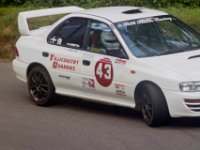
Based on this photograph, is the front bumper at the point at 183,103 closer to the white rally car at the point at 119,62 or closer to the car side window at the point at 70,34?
the white rally car at the point at 119,62

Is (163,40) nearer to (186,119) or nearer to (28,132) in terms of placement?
(186,119)

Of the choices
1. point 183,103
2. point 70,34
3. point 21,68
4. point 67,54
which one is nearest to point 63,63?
point 67,54

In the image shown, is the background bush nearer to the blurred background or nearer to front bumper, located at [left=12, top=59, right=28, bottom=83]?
the blurred background

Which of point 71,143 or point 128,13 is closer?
point 71,143

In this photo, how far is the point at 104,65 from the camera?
1039 cm

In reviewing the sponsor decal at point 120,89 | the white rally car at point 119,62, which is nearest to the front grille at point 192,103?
the white rally car at point 119,62

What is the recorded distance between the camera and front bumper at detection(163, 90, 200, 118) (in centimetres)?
943

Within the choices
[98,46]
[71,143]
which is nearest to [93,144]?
[71,143]

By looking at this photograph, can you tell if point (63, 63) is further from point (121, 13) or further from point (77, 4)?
point (77, 4)

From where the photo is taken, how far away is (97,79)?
A: 10492mm

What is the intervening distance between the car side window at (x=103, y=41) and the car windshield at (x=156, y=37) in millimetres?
137

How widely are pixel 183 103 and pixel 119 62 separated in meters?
1.19

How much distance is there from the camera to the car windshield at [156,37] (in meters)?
10.4

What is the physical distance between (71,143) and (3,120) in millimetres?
1795
